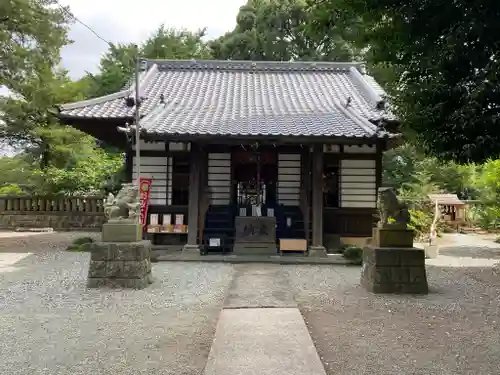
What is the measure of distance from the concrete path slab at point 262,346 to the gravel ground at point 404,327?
19cm

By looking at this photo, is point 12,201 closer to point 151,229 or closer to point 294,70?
point 151,229

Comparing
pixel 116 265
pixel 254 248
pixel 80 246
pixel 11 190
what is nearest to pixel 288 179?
pixel 254 248

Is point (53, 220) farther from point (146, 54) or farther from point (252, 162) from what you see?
point (146, 54)

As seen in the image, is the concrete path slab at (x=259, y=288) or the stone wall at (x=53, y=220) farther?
the stone wall at (x=53, y=220)

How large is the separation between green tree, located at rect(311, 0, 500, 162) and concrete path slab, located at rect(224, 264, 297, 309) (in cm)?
308

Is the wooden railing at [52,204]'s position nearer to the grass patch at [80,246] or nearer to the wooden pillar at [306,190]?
the grass patch at [80,246]

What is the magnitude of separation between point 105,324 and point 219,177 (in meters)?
7.83

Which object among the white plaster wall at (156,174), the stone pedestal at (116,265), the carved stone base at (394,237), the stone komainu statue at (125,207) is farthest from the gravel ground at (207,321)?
the white plaster wall at (156,174)

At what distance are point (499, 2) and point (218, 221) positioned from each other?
371 inches

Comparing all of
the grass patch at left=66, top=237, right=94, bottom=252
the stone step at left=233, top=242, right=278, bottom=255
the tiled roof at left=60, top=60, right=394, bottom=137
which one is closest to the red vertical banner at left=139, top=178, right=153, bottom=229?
the tiled roof at left=60, top=60, right=394, bottom=137

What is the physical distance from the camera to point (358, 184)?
40.5 ft

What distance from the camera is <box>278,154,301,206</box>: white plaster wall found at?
1273 centimetres

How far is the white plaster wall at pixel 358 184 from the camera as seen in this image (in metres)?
12.3

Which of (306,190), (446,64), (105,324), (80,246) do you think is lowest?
(105,324)
